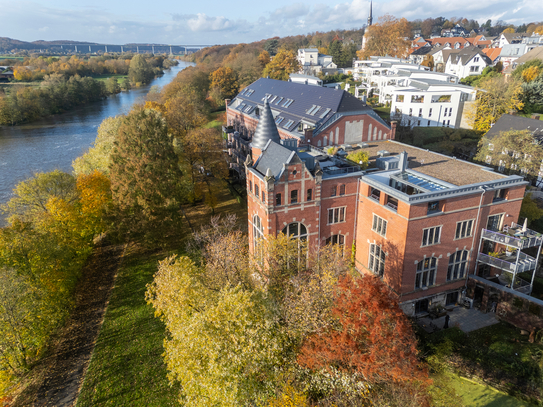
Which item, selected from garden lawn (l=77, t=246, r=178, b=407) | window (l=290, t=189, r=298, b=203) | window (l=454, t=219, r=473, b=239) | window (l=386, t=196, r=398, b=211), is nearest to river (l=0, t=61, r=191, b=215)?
garden lawn (l=77, t=246, r=178, b=407)

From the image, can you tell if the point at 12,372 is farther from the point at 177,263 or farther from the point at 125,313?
the point at 177,263

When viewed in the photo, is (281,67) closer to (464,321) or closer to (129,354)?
(464,321)

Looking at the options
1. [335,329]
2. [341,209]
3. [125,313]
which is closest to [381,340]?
[335,329]

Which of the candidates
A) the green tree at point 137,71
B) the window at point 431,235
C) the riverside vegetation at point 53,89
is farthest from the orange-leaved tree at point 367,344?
the green tree at point 137,71

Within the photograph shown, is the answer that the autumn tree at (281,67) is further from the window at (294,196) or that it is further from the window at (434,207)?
the window at (434,207)

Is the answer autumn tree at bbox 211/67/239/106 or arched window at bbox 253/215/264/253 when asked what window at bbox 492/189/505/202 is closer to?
arched window at bbox 253/215/264/253

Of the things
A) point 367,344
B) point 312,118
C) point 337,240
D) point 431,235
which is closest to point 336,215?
point 337,240

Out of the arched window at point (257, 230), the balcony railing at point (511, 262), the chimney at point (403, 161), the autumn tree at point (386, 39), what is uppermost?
the autumn tree at point (386, 39)
